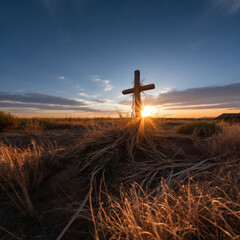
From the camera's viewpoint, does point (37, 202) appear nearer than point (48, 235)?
No

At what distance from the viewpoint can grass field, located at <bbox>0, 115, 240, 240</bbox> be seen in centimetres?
117

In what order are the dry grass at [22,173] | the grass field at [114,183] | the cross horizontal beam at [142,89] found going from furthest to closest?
the cross horizontal beam at [142,89]
the dry grass at [22,173]
the grass field at [114,183]

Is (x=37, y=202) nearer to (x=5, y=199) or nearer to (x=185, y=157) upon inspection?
(x=5, y=199)

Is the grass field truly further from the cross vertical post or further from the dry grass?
the cross vertical post

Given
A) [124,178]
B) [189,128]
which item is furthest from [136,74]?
[189,128]

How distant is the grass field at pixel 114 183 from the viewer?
1165 mm

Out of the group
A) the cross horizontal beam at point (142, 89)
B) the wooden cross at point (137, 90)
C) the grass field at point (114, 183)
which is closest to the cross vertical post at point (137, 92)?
the wooden cross at point (137, 90)

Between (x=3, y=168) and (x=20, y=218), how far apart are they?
1020 mm

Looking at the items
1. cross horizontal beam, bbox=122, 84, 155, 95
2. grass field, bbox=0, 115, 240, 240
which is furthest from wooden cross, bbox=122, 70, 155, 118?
grass field, bbox=0, 115, 240, 240

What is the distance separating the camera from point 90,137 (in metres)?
3.47

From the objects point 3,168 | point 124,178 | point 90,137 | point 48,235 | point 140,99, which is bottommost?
point 48,235

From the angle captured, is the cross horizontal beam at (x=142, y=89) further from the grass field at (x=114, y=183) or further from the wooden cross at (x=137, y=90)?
the grass field at (x=114, y=183)

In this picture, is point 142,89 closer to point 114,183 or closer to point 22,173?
point 114,183

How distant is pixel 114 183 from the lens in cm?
213
